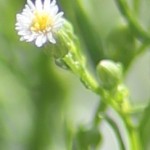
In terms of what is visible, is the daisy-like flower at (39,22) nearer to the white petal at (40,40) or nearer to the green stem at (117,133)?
the white petal at (40,40)

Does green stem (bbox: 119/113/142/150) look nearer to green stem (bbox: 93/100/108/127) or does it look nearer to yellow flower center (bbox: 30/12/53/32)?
green stem (bbox: 93/100/108/127)

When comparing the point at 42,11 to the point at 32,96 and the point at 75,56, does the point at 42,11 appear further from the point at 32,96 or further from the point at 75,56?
the point at 32,96

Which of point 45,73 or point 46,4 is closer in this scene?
point 46,4

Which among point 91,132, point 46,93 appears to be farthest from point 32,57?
point 91,132

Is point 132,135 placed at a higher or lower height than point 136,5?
lower

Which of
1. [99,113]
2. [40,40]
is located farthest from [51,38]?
[99,113]

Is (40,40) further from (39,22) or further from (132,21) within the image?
(132,21)
